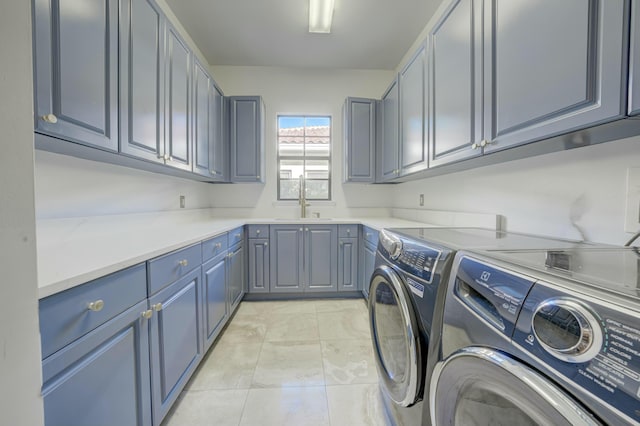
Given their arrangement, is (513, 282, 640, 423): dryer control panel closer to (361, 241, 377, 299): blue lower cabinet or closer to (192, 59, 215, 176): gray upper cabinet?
(361, 241, 377, 299): blue lower cabinet

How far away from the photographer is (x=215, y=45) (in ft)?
8.54

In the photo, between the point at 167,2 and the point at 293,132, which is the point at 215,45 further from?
the point at 293,132

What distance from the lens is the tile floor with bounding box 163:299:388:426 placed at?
1218 mm

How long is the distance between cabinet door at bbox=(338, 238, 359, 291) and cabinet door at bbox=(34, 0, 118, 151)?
2010 mm

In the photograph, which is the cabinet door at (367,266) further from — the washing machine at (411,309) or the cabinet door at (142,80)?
the cabinet door at (142,80)

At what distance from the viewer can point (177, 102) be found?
1.74 m

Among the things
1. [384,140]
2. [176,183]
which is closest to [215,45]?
[176,183]

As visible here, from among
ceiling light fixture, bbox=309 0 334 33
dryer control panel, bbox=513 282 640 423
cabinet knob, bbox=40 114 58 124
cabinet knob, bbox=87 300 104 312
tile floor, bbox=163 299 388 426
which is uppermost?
ceiling light fixture, bbox=309 0 334 33

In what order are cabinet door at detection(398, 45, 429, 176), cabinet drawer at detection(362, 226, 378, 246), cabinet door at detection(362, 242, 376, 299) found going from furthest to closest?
cabinet door at detection(362, 242, 376, 299), cabinet drawer at detection(362, 226, 378, 246), cabinet door at detection(398, 45, 429, 176)

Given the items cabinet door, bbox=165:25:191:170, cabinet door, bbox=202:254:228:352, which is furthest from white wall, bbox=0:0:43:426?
cabinet door, bbox=165:25:191:170

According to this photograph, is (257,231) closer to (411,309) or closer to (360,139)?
(360,139)

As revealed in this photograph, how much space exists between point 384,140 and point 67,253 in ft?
8.42

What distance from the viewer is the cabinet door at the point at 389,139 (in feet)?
7.60

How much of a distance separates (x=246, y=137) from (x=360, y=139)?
1273 mm
